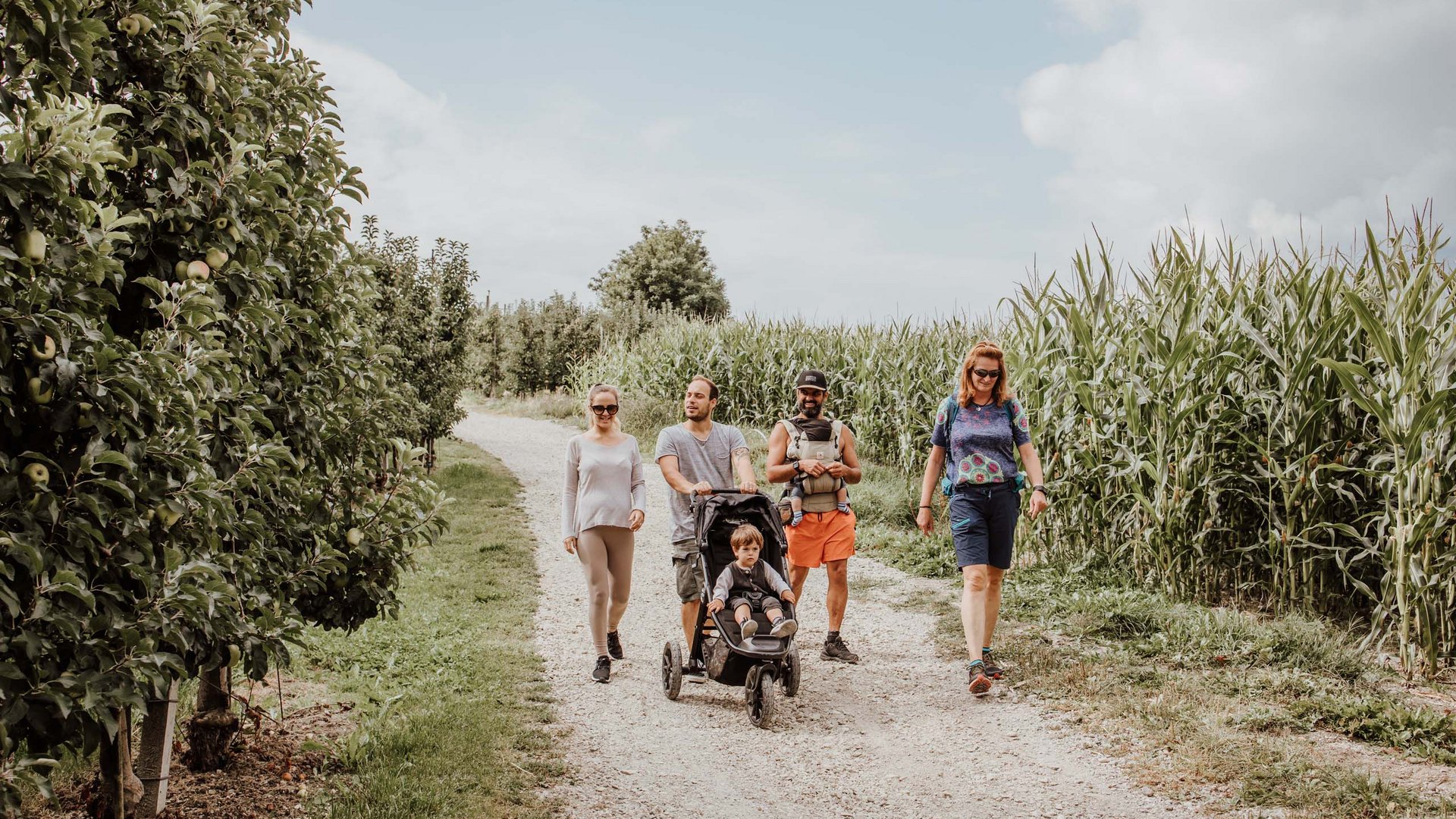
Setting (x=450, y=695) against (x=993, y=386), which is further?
(x=993, y=386)

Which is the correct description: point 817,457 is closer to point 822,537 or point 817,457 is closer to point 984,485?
point 822,537

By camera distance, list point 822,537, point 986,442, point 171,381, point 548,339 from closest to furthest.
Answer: point 171,381 → point 986,442 → point 822,537 → point 548,339

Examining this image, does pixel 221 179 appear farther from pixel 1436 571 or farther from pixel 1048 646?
pixel 1436 571

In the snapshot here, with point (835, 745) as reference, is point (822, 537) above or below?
above

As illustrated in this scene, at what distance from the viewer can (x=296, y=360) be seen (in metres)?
4.35

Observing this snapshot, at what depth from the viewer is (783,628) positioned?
5.56 meters

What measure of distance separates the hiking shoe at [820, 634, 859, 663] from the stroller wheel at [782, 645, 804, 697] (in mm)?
1060

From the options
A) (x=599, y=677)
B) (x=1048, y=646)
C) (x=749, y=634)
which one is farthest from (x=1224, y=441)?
(x=599, y=677)

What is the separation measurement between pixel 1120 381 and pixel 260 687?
721cm

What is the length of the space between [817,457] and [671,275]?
149ft

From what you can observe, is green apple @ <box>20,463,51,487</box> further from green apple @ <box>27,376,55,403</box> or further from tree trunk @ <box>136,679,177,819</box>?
tree trunk @ <box>136,679,177,819</box>

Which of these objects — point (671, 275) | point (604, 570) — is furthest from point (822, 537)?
point (671, 275)

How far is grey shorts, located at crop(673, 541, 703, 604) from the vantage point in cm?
637

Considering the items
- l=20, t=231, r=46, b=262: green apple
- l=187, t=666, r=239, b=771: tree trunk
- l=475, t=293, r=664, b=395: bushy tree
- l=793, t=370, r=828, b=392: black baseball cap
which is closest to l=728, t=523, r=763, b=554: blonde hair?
l=793, t=370, r=828, b=392: black baseball cap
